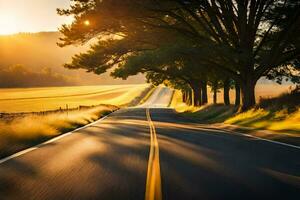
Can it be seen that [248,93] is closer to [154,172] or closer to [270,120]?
[270,120]

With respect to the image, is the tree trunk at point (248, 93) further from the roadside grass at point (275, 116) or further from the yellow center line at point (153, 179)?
the yellow center line at point (153, 179)

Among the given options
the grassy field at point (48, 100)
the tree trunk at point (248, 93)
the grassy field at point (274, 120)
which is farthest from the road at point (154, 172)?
the grassy field at point (48, 100)

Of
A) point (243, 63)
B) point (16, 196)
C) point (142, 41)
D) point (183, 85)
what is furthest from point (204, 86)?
point (16, 196)

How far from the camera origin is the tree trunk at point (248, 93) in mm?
33219

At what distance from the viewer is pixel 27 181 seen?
9.27 m

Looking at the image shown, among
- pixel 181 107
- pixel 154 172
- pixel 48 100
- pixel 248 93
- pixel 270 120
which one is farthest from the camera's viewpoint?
pixel 48 100

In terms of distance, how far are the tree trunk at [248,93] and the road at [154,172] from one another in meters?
17.4

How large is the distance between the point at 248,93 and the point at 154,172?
→ 24.1m

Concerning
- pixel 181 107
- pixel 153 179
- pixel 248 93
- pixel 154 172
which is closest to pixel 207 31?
pixel 248 93

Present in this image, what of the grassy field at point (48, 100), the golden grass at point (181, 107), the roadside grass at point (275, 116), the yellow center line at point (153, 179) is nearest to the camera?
the yellow center line at point (153, 179)

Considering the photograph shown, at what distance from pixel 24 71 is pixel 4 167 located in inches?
7157

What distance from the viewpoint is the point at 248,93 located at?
33.5 meters

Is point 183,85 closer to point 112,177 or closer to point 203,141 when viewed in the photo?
point 203,141

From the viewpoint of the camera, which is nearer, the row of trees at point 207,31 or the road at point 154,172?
the road at point 154,172
